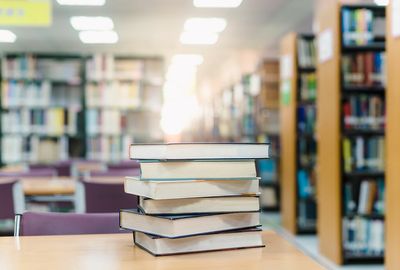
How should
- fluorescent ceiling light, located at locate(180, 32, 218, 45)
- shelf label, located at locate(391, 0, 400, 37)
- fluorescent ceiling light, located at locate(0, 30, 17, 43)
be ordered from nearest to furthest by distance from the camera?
shelf label, located at locate(391, 0, 400, 37), fluorescent ceiling light, located at locate(0, 30, 17, 43), fluorescent ceiling light, located at locate(180, 32, 218, 45)

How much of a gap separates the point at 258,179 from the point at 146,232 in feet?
1.00

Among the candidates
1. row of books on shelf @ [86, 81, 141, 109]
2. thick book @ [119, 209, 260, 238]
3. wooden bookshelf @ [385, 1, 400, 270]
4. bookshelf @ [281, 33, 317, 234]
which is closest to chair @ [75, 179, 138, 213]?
wooden bookshelf @ [385, 1, 400, 270]

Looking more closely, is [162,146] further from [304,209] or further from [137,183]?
[304,209]

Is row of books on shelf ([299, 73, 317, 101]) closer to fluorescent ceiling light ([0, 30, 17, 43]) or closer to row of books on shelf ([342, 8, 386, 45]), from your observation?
row of books on shelf ([342, 8, 386, 45])

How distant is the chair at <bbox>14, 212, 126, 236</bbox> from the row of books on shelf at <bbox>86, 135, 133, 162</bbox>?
6209 millimetres

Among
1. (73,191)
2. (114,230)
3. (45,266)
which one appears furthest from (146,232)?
(73,191)

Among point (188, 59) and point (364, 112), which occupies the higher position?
point (188, 59)

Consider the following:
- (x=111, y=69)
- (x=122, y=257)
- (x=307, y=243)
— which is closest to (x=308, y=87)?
(x=307, y=243)

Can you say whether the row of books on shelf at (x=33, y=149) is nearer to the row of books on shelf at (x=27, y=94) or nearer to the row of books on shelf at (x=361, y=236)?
the row of books on shelf at (x=27, y=94)

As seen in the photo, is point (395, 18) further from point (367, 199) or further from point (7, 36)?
point (7, 36)

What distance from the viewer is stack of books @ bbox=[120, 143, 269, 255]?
1.47 meters

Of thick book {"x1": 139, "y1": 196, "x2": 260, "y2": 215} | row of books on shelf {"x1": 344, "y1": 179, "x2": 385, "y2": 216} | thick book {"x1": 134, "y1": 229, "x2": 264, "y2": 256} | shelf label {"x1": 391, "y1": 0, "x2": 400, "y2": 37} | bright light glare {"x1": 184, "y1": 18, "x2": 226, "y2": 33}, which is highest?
bright light glare {"x1": 184, "y1": 18, "x2": 226, "y2": 33}

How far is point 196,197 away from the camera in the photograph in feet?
4.90

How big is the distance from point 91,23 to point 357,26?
4507mm
